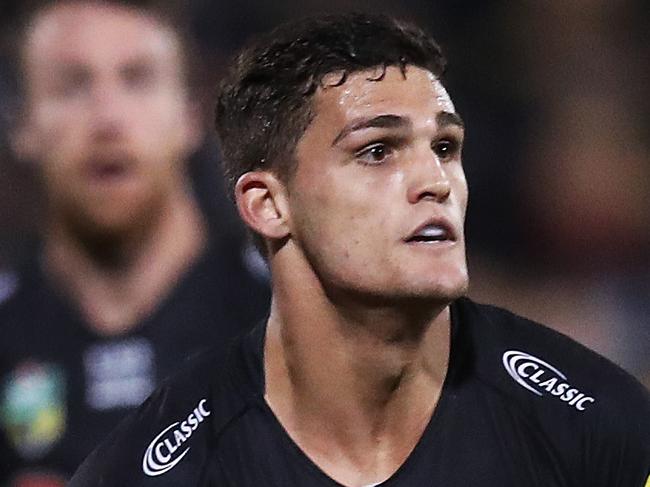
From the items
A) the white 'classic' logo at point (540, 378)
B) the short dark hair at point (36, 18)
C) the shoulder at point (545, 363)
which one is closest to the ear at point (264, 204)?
the shoulder at point (545, 363)

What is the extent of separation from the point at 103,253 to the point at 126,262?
9cm

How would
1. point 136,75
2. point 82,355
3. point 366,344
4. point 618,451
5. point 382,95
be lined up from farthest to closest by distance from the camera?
point 136,75, point 82,355, point 366,344, point 382,95, point 618,451

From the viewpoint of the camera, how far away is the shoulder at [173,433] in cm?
292

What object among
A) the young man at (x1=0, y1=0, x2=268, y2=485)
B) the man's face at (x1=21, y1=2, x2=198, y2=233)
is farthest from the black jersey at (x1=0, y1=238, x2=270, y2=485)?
the man's face at (x1=21, y1=2, x2=198, y2=233)

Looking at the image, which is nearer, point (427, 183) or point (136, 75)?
point (427, 183)

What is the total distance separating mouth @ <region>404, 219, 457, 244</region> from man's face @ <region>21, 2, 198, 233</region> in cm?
225

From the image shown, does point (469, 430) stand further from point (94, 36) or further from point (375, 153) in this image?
point (94, 36)

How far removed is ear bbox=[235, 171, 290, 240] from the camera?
3068 millimetres

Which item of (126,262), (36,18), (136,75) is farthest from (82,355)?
(36,18)

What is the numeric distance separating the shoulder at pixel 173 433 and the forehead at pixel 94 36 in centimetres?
203

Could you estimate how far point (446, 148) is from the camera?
2.97 meters

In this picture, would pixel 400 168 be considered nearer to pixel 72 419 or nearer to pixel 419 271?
pixel 419 271

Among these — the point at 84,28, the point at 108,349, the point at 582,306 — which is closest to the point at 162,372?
the point at 108,349

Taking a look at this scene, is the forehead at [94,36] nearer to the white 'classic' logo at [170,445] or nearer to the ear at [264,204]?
the ear at [264,204]
